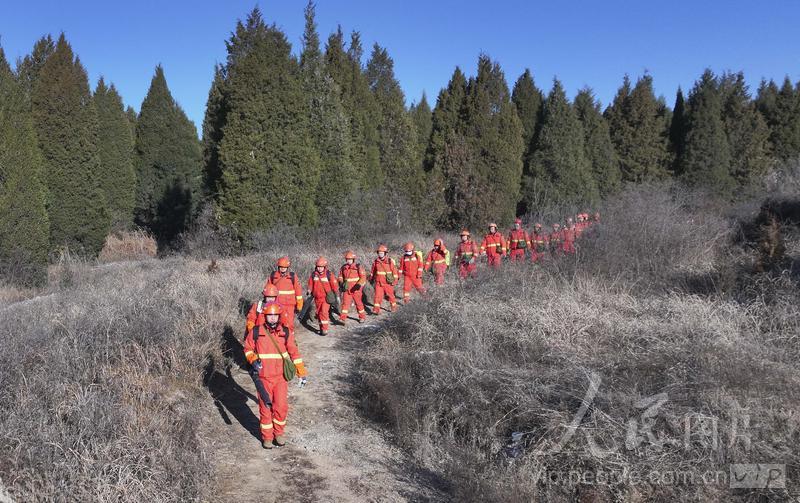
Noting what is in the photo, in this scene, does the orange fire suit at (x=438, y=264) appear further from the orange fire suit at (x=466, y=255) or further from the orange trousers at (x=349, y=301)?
the orange trousers at (x=349, y=301)

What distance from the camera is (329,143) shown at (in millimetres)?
15836

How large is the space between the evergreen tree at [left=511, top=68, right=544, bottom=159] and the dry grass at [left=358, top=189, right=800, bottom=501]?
59.6 feet

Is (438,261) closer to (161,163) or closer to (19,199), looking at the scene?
(19,199)

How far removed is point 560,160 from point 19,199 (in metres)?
18.0

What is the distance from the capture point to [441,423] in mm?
5742

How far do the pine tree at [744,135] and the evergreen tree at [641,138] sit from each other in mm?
2751

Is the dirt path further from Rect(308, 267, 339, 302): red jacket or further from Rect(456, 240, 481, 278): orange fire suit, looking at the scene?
Rect(456, 240, 481, 278): orange fire suit

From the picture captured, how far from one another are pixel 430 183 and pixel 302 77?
574cm

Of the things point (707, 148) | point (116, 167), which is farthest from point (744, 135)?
point (116, 167)

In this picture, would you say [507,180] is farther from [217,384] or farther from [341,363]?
[217,384]

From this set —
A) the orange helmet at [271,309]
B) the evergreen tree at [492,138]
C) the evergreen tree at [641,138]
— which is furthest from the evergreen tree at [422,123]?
the orange helmet at [271,309]

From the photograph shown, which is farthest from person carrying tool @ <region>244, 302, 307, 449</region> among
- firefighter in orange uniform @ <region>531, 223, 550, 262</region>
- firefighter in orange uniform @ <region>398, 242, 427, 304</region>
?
firefighter in orange uniform @ <region>531, 223, 550, 262</region>

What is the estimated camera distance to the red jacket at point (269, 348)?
17.4ft

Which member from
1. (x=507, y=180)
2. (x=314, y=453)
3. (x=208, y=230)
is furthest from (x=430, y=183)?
(x=314, y=453)
